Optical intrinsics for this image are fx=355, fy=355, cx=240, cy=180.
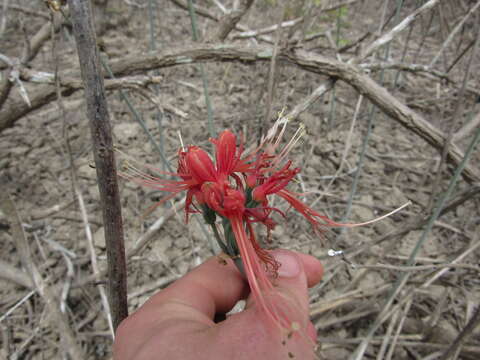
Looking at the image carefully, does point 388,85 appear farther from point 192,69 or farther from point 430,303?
point 430,303

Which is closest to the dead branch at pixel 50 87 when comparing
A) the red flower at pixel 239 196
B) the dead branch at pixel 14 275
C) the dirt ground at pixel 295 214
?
the dirt ground at pixel 295 214

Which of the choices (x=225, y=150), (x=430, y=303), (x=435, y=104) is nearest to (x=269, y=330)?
(x=225, y=150)

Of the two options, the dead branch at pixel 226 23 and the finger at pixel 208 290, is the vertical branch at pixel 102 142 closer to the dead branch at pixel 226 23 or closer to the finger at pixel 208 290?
the finger at pixel 208 290

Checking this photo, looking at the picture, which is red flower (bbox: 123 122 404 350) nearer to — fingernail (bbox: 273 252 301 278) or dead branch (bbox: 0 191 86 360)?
fingernail (bbox: 273 252 301 278)

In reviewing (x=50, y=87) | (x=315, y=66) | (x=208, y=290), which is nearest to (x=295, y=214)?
(x=315, y=66)

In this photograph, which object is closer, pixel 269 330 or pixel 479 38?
pixel 269 330

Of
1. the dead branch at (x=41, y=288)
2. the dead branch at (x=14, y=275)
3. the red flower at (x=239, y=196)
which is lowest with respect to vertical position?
the dead branch at (x=14, y=275)

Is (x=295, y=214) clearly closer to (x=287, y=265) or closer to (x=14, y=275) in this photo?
(x=287, y=265)
